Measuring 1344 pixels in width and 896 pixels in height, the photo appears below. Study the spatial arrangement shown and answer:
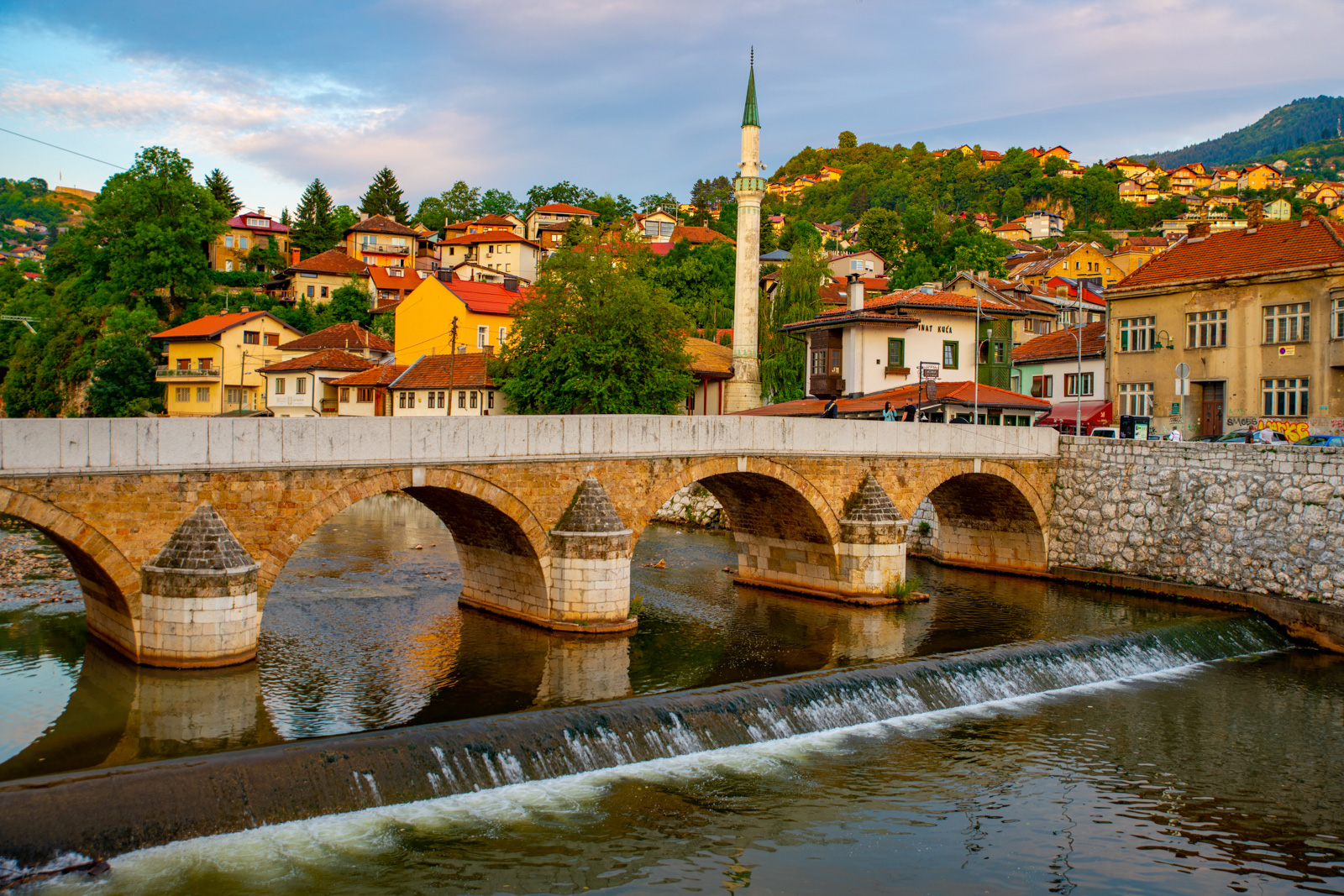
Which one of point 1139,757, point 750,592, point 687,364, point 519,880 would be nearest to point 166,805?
point 519,880

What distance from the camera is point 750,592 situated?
25078mm

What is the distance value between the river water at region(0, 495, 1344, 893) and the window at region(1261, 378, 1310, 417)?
1010cm

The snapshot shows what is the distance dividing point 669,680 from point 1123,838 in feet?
24.3

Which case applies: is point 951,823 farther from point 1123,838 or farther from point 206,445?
point 206,445

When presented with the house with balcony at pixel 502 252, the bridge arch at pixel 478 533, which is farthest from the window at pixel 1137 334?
the house with balcony at pixel 502 252

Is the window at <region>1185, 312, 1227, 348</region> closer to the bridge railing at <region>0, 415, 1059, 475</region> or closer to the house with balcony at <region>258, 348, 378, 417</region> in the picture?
the bridge railing at <region>0, 415, 1059, 475</region>

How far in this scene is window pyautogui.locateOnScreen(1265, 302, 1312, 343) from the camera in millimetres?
28250

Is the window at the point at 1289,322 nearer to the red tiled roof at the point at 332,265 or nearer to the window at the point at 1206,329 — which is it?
the window at the point at 1206,329

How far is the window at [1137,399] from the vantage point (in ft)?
107

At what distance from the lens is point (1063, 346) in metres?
39.7

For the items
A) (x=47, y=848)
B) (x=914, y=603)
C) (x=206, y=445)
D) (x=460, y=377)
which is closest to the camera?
(x=47, y=848)

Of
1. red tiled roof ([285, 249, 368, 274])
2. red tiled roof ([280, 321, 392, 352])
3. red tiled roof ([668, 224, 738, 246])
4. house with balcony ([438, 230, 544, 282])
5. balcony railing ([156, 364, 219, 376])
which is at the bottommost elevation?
balcony railing ([156, 364, 219, 376])

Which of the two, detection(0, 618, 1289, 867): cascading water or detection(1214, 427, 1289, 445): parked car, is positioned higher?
detection(1214, 427, 1289, 445): parked car

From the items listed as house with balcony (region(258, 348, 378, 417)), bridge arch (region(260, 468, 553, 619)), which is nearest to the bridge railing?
bridge arch (region(260, 468, 553, 619))
